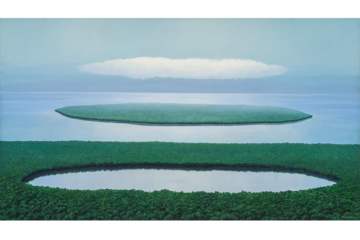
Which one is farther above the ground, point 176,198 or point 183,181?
point 183,181

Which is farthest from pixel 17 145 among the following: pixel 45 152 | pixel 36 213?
pixel 36 213

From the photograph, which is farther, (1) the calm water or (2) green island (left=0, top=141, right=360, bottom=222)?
(1) the calm water

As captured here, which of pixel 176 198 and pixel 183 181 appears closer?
pixel 176 198

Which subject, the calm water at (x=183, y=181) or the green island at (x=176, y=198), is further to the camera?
the calm water at (x=183, y=181)
